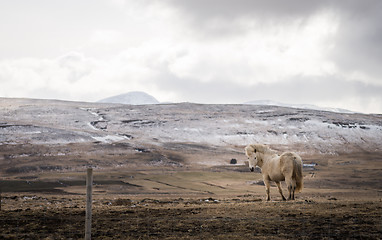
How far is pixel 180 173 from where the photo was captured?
52781 mm

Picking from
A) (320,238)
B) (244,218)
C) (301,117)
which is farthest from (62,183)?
(301,117)

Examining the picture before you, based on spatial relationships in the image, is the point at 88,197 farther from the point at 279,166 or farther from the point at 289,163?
the point at 279,166

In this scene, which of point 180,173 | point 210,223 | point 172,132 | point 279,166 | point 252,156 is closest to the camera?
point 210,223

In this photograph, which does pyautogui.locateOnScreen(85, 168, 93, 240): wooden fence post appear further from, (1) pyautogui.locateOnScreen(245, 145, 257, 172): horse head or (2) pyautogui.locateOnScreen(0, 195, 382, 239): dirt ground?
(1) pyautogui.locateOnScreen(245, 145, 257, 172): horse head

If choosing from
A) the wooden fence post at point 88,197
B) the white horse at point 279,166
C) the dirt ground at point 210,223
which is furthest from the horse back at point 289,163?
the wooden fence post at point 88,197

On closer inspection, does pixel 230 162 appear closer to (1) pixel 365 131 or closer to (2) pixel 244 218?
(1) pixel 365 131

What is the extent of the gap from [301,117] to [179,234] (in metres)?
102

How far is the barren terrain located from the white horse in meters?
1.47

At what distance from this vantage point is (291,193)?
20.6 m

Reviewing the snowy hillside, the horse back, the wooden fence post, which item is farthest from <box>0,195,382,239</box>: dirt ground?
the snowy hillside

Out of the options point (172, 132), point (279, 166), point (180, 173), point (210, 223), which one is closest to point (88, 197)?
point (210, 223)

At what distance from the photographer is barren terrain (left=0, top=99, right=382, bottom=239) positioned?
1220 centimetres

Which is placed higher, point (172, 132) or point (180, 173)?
point (172, 132)

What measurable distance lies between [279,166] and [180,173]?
33.8 meters
